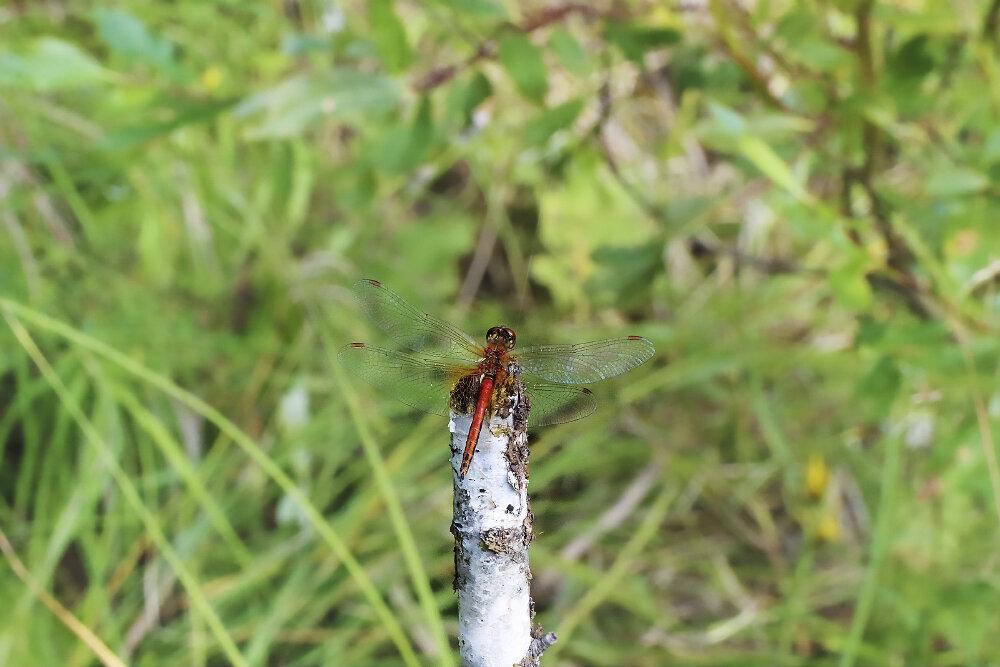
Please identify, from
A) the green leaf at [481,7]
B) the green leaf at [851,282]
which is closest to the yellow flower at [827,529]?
the green leaf at [851,282]

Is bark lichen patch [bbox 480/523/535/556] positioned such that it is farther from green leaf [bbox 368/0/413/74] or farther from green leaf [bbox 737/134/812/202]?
green leaf [bbox 368/0/413/74]

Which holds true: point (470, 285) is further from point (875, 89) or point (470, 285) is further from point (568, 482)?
point (875, 89)

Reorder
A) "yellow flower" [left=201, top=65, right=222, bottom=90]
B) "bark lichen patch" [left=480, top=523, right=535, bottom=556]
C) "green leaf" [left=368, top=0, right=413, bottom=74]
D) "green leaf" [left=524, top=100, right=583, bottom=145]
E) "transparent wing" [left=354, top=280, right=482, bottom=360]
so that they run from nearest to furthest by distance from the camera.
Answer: "bark lichen patch" [left=480, top=523, right=535, bottom=556] < "transparent wing" [left=354, top=280, right=482, bottom=360] < "green leaf" [left=368, top=0, right=413, bottom=74] < "green leaf" [left=524, top=100, right=583, bottom=145] < "yellow flower" [left=201, top=65, right=222, bottom=90]

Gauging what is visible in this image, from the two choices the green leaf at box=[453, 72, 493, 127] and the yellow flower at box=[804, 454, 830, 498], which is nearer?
the green leaf at box=[453, 72, 493, 127]

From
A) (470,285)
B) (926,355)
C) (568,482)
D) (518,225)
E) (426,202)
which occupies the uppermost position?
(426,202)

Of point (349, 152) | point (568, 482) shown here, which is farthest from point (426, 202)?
point (568, 482)

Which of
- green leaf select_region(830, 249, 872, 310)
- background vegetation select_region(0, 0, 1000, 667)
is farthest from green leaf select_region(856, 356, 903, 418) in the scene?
green leaf select_region(830, 249, 872, 310)
